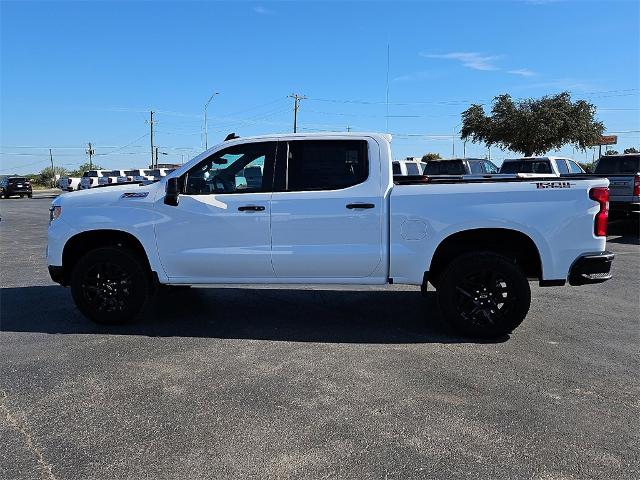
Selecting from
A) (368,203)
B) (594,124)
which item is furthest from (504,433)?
(594,124)

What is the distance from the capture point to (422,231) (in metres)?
5.21

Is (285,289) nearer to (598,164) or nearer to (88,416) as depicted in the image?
(88,416)

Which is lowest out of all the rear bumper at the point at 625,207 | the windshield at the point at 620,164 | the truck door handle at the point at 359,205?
the rear bumper at the point at 625,207

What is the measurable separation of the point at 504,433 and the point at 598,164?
45.6 ft

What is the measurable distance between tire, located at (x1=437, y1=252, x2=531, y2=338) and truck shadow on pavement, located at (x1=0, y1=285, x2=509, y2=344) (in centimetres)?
15

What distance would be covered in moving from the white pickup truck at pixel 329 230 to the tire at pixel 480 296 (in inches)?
0.4

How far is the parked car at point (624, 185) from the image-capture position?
12977 millimetres

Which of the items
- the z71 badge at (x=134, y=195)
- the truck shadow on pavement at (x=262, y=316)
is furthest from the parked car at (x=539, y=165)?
the z71 badge at (x=134, y=195)

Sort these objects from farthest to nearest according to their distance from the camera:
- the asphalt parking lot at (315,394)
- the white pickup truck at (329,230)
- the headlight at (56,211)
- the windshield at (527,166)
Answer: the windshield at (527,166) < the headlight at (56,211) < the white pickup truck at (329,230) < the asphalt parking lot at (315,394)

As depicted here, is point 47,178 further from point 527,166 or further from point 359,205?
point 359,205

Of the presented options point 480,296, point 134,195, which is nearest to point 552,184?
point 480,296

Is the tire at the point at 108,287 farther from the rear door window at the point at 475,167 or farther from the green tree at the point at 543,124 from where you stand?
the green tree at the point at 543,124

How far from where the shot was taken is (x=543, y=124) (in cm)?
3916

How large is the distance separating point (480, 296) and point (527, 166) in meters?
12.0
